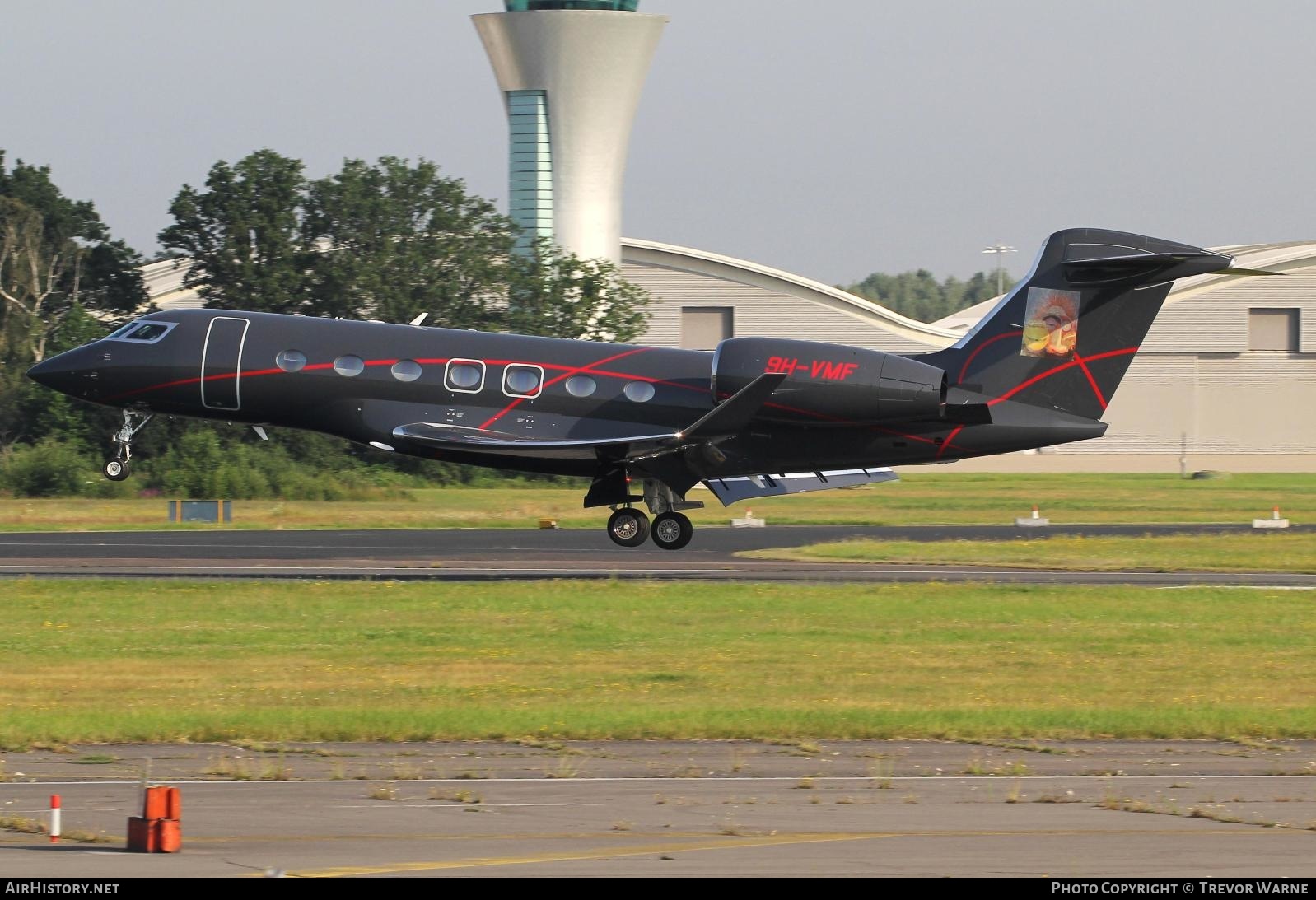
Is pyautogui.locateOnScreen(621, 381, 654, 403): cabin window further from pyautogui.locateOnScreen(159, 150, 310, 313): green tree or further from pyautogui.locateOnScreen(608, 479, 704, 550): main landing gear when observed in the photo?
pyautogui.locateOnScreen(159, 150, 310, 313): green tree

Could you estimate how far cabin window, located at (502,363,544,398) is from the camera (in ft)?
101

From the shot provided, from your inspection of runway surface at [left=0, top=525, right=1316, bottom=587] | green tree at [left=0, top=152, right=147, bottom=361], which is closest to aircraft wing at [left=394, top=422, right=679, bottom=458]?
runway surface at [left=0, top=525, right=1316, bottom=587]

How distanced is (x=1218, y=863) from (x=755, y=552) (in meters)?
26.0

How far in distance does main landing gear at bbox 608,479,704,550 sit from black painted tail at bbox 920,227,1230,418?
5877mm

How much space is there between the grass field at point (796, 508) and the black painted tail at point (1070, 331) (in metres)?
13.8

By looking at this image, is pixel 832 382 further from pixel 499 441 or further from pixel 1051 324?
pixel 499 441

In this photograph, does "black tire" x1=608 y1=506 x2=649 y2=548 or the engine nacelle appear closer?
the engine nacelle

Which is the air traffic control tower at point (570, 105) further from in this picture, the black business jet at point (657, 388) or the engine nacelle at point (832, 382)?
the engine nacelle at point (832, 382)

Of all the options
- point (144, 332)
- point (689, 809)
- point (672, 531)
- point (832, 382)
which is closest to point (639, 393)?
point (672, 531)

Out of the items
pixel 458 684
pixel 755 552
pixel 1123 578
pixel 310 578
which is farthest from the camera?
pixel 755 552

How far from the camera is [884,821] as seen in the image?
12062 mm

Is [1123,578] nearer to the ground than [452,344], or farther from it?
nearer to the ground
